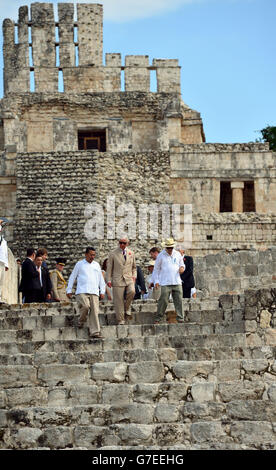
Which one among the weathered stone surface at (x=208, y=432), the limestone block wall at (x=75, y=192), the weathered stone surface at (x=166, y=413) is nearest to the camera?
the weathered stone surface at (x=208, y=432)

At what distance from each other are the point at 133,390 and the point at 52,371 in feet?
3.86

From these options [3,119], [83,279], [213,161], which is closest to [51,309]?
[83,279]

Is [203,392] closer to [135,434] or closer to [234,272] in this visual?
[135,434]

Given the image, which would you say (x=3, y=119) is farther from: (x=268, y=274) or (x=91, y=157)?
(x=268, y=274)

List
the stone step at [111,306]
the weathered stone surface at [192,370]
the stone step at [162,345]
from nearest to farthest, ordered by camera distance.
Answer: the weathered stone surface at [192,370] → the stone step at [162,345] → the stone step at [111,306]

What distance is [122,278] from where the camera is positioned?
58.1ft

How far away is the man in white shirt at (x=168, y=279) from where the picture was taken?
56.9 ft

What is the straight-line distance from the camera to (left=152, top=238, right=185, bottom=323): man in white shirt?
56.9ft

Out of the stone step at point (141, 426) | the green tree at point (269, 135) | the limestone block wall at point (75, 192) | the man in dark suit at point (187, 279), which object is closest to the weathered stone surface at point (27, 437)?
the stone step at point (141, 426)

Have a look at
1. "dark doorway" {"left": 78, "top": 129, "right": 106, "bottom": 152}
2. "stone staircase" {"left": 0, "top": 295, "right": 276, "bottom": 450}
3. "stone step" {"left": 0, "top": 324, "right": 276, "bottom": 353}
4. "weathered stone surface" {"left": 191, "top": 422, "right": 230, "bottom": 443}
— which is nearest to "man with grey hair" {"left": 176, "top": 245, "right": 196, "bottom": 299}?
"stone step" {"left": 0, "top": 324, "right": 276, "bottom": 353}

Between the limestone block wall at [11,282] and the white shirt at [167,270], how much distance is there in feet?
16.1

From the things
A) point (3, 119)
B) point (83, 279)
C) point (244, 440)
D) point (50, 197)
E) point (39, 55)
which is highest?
point (39, 55)

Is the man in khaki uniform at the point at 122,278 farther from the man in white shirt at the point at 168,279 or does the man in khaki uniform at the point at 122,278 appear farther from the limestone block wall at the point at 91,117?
the limestone block wall at the point at 91,117

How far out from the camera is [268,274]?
23516mm
